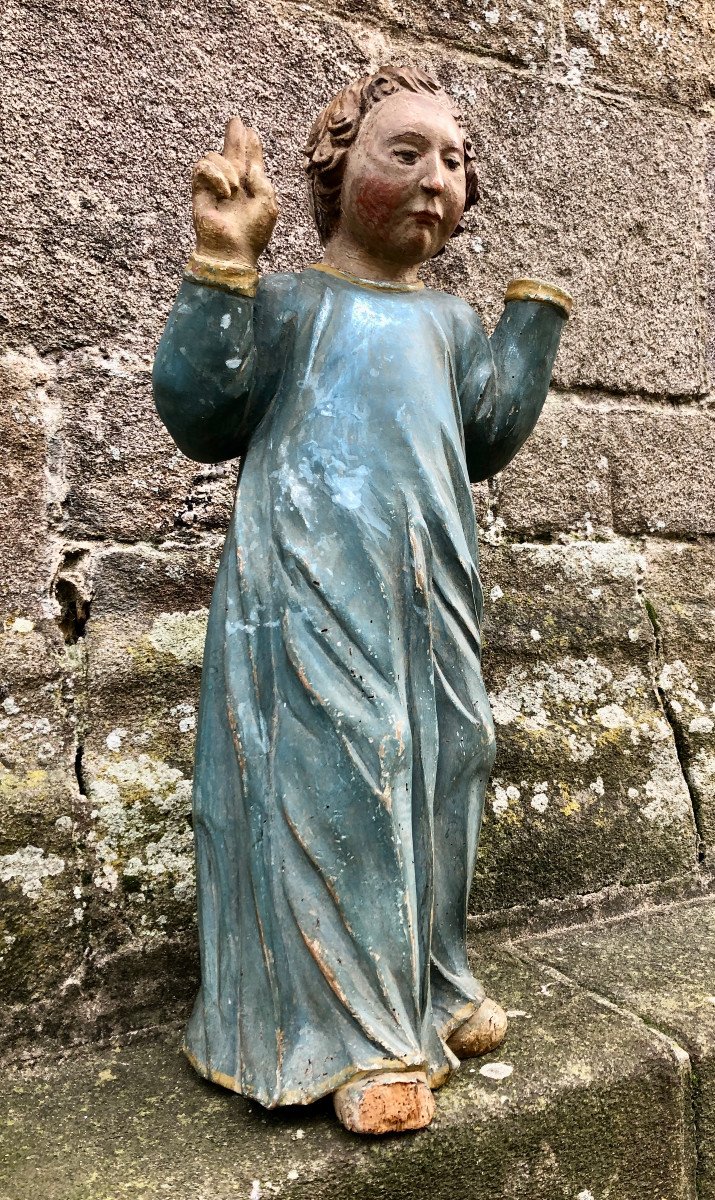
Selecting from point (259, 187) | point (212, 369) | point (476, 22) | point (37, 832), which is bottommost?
point (37, 832)

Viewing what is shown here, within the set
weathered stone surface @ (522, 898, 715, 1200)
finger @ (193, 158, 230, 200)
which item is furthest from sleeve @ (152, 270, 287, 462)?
weathered stone surface @ (522, 898, 715, 1200)

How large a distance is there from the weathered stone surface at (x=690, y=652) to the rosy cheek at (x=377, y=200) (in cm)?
122

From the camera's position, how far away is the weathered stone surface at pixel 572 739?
2049mm

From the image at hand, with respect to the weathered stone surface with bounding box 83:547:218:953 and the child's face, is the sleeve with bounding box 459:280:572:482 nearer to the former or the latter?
the child's face

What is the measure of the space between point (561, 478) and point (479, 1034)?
126cm

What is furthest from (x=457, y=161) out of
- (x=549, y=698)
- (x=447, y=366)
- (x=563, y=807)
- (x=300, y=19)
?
(x=563, y=807)

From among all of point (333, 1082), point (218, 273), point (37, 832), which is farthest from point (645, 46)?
point (333, 1082)

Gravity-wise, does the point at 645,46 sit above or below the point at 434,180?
above

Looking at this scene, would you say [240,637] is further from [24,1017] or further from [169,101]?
[169,101]

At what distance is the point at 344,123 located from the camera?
1.45 meters

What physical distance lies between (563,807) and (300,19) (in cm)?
167

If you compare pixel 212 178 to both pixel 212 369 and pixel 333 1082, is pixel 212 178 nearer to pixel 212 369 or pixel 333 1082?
pixel 212 369

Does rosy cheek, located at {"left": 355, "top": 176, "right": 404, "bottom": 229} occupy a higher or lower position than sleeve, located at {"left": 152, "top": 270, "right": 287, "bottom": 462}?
higher

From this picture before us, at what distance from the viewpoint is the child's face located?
55.1 inches
